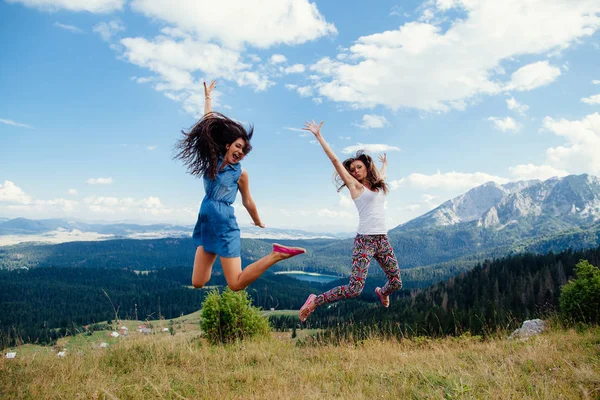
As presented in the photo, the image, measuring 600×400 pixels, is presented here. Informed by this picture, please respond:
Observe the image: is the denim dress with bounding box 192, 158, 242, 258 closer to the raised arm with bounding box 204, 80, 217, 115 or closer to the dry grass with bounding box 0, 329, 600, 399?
the raised arm with bounding box 204, 80, 217, 115

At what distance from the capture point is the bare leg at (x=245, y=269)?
5066 mm

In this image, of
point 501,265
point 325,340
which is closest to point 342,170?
point 325,340

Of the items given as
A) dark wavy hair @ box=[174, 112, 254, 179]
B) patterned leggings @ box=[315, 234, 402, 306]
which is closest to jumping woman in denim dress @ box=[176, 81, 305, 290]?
dark wavy hair @ box=[174, 112, 254, 179]

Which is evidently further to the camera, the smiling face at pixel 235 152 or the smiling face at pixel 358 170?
the smiling face at pixel 358 170

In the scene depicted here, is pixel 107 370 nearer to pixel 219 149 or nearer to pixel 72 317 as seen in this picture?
pixel 219 149

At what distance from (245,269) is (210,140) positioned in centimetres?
213

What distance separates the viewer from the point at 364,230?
6469 millimetres

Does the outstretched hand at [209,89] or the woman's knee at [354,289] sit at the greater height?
the outstretched hand at [209,89]

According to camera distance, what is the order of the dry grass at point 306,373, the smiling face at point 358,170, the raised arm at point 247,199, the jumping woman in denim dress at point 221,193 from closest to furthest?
the dry grass at point 306,373, the jumping woman in denim dress at point 221,193, the raised arm at point 247,199, the smiling face at point 358,170

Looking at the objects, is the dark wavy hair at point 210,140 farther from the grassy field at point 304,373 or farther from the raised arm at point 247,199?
the grassy field at point 304,373

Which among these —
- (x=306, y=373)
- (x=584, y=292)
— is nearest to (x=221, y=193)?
(x=306, y=373)

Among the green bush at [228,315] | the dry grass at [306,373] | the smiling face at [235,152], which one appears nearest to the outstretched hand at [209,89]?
the smiling face at [235,152]

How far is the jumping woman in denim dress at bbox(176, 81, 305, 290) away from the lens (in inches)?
214

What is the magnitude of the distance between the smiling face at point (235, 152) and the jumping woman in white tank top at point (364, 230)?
1.17 m
